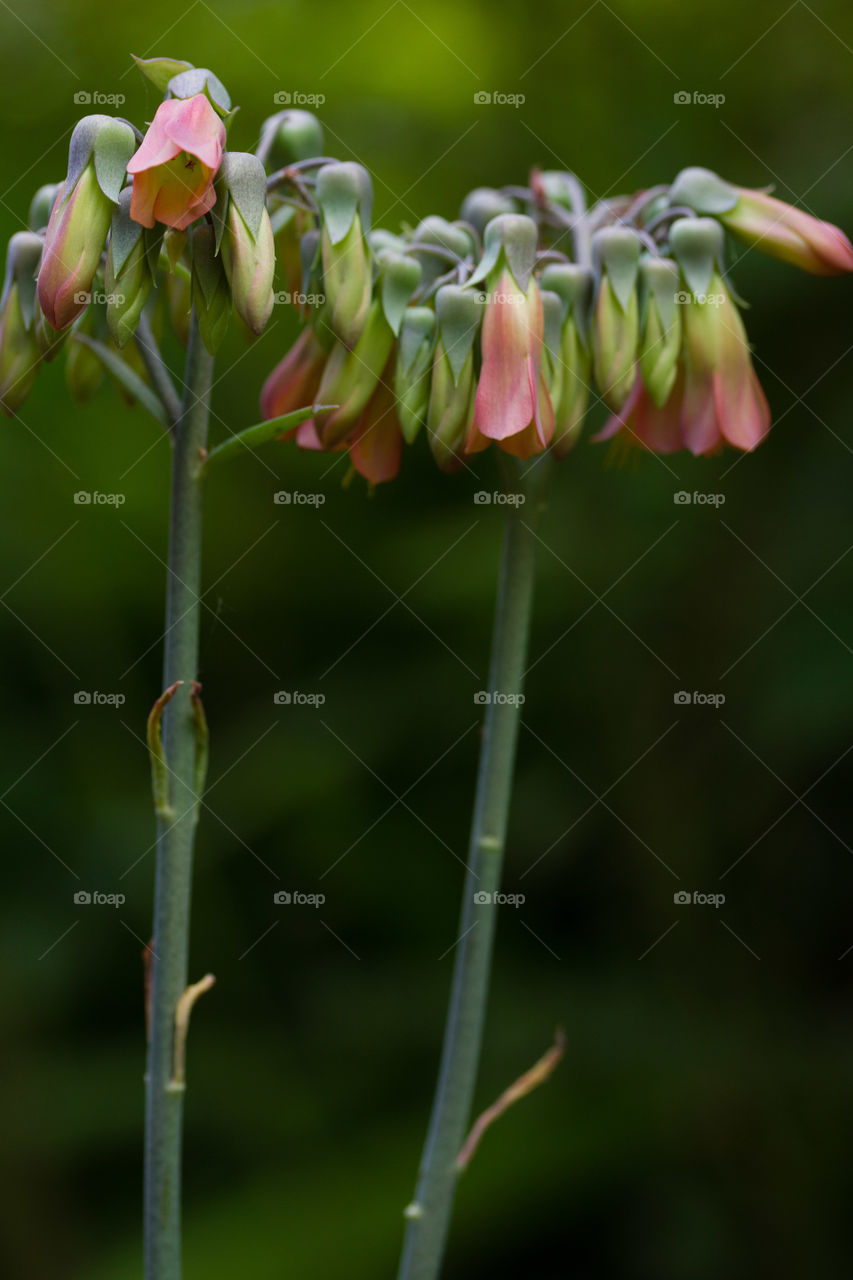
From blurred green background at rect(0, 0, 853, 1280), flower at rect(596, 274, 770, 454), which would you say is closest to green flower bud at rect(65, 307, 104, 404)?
flower at rect(596, 274, 770, 454)

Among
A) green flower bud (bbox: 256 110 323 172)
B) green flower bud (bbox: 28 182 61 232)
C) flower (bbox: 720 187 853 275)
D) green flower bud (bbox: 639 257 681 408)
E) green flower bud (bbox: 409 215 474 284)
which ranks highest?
green flower bud (bbox: 256 110 323 172)

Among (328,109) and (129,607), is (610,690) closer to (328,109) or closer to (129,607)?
(129,607)

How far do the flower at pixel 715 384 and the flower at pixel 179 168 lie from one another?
28 cm

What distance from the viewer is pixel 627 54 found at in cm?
148

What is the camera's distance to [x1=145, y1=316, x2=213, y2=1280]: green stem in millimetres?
647

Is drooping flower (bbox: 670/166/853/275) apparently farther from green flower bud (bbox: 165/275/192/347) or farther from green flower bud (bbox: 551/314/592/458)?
green flower bud (bbox: 165/275/192/347)

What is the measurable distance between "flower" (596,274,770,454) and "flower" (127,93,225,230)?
0.92 feet

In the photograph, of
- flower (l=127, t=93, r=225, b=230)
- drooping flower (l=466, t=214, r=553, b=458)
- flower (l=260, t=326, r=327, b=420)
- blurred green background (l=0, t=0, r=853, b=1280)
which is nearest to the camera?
flower (l=127, t=93, r=225, b=230)

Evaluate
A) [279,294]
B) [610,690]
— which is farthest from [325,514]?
[279,294]

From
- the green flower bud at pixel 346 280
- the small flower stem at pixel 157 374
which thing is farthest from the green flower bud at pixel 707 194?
the small flower stem at pixel 157 374

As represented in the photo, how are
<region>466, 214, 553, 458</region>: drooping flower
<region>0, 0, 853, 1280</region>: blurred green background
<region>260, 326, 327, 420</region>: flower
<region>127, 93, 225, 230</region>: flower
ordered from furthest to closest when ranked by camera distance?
1. <region>0, 0, 853, 1280</region>: blurred green background
2. <region>260, 326, 327, 420</region>: flower
3. <region>466, 214, 553, 458</region>: drooping flower
4. <region>127, 93, 225, 230</region>: flower

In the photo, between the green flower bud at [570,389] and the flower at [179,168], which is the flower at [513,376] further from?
the flower at [179,168]

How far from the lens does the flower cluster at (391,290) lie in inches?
22.4

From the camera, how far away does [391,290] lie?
0.69 metres
